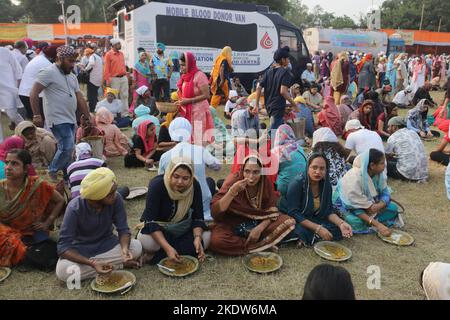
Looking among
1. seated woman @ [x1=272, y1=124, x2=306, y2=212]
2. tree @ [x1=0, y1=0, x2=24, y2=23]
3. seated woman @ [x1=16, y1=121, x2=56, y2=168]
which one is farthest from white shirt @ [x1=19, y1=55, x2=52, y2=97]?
tree @ [x1=0, y1=0, x2=24, y2=23]

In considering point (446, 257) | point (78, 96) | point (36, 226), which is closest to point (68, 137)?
point (78, 96)

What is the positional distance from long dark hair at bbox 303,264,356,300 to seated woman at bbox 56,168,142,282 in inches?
63.9

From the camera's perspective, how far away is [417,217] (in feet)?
13.4

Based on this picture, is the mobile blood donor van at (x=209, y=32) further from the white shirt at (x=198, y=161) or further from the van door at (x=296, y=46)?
the white shirt at (x=198, y=161)

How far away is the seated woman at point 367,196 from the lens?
3.53 meters

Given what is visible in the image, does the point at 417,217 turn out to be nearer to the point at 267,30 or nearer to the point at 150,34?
the point at 150,34

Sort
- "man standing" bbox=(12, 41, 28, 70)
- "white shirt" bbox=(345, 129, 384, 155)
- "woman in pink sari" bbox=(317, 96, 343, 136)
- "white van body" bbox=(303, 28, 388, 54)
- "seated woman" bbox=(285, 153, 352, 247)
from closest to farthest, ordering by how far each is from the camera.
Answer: "seated woman" bbox=(285, 153, 352, 247) < "white shirt" bbox=(345, 129, 384, 155) < "man standing" bbox=(12, 41, 28, 70) < "woman in pink sari" bbox=(317, 96, 343, 136) < "white van body" bbox=(303, 28, 388, 54)

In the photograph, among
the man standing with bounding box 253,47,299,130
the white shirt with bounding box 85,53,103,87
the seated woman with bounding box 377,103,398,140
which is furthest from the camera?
the white shirt with bounding box 85,53,103,87

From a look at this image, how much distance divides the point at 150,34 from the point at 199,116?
6.44 metres

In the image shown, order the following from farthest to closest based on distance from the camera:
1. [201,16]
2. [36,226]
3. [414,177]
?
1. [201,16]
2. [414,177]
3. [36,226]

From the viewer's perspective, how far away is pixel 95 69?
834 cm

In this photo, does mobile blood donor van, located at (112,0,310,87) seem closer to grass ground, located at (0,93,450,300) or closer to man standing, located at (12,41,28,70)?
man standing, located at (12,41,28,70)

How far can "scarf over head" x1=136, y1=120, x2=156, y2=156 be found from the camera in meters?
5.46

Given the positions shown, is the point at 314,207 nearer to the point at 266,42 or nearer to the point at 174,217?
the point at 174,217
